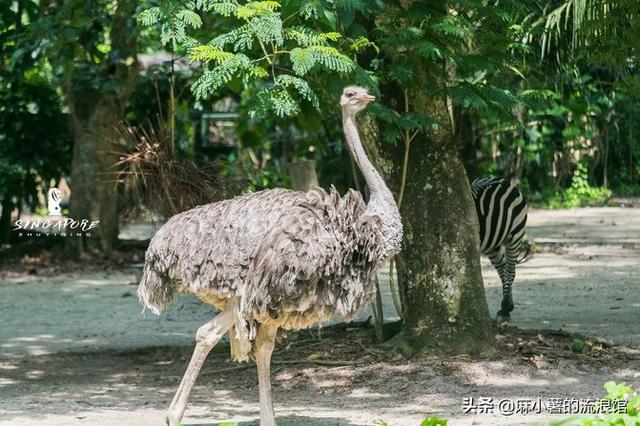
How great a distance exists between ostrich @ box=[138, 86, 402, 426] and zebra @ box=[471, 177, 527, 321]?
436cm

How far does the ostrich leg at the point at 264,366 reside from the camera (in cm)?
682

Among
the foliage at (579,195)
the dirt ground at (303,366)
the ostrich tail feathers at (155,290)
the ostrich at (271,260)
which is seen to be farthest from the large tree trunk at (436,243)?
the foliage at (579,195)

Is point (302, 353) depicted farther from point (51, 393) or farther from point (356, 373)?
point (51, 393)

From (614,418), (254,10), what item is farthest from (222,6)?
(614,418)

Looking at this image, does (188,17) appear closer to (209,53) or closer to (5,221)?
(209,53)

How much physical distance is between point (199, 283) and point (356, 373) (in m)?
2.20

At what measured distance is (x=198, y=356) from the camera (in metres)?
6.96

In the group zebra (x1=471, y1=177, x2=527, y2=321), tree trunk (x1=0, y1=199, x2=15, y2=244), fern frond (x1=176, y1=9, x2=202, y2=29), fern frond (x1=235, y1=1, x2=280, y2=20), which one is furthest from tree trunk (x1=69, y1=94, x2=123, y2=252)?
fern frond (x1=235, y1=1, x2=280, y2=20)

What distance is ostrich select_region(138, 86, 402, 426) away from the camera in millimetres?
6664

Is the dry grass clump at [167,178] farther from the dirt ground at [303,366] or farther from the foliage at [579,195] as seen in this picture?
the foliage at [579,195]

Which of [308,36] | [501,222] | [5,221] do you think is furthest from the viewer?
[5,221]

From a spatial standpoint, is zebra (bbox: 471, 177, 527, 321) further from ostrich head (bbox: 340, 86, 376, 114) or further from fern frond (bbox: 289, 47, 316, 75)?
fern frond (bbox: 289, 47, 316, 75)

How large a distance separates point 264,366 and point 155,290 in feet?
2.79

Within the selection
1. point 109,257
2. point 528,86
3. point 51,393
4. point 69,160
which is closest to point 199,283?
point 51,393
